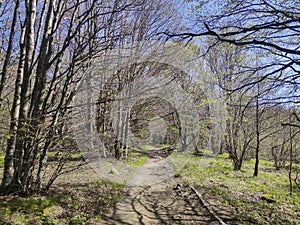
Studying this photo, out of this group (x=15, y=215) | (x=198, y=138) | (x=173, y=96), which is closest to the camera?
(x=15, y=215)

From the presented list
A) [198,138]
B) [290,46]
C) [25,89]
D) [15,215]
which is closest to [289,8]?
[290,46]

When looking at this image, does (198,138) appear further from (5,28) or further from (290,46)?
(5,28)

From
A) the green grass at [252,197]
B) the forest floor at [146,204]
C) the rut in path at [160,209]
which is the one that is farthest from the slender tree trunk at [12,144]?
the green grass at [252,197]

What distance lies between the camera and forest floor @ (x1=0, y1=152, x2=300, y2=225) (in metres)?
3.54

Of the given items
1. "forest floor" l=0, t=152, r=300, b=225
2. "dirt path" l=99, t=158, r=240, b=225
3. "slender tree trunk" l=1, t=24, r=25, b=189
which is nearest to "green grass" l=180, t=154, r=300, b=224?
"forest floor" l=0, t=152, r=300, b=225

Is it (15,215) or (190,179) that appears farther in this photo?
(190,179)

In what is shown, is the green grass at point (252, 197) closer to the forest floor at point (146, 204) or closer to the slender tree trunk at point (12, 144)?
the forest floor at point (146, 204)

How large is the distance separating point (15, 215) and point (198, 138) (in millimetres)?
8815

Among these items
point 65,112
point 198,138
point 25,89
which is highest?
point 25,89

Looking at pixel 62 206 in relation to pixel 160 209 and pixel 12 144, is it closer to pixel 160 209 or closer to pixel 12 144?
pixel 12 144

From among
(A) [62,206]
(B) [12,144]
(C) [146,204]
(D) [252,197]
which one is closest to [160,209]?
(C) [146,204]

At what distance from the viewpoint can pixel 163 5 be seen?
7.85 metres

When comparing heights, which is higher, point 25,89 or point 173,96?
point 173,96

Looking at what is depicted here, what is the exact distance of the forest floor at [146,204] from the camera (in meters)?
3.54
